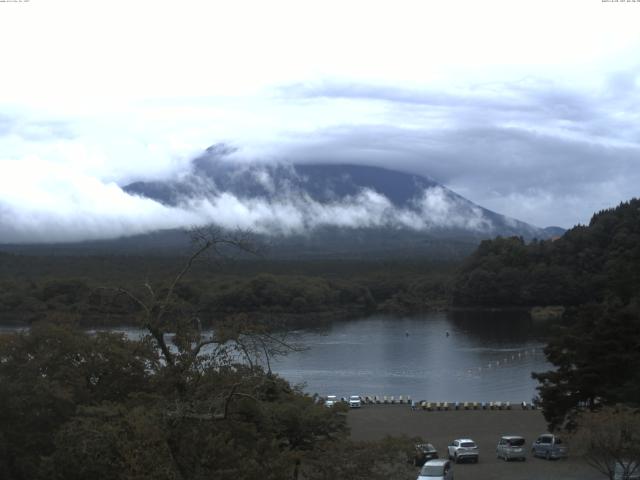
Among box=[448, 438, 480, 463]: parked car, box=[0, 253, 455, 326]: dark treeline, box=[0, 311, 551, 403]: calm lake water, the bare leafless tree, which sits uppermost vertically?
the bare leafless tree

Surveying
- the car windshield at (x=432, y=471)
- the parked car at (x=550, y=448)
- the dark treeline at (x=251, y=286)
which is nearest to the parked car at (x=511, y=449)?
the parked car at (x=550, y=448)

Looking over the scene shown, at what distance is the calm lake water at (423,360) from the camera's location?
32.6 metres

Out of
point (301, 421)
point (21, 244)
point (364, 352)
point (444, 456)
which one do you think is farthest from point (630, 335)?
point (21, 244)

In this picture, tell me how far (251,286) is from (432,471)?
44460mm

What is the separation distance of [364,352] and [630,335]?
2448 cm

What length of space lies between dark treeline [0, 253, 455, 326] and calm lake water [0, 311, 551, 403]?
20.0 ft

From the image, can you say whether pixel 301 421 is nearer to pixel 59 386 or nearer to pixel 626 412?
pixel 59 386

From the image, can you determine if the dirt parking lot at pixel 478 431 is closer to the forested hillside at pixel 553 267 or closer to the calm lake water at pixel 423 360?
the calm lake water at pixel 423 360

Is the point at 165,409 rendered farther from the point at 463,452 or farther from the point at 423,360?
the point at 423,360

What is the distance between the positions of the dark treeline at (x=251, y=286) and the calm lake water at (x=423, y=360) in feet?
19.3

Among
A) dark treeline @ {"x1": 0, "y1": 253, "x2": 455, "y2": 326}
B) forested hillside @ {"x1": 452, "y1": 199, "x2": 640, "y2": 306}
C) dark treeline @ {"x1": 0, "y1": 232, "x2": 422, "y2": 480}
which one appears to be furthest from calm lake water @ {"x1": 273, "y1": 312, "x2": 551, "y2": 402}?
dark treeline @ {"x1": 0, "y1": 232, "x2": 422, "y2": 480}

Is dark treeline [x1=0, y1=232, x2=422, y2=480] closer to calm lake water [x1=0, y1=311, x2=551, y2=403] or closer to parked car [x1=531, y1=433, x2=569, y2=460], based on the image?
parked car [x1=531, y1=433, x2=569, y2=460]

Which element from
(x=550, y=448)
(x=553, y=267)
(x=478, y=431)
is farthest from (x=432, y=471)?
(x=553, y=267)

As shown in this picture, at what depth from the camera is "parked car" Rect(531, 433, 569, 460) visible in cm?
1739
